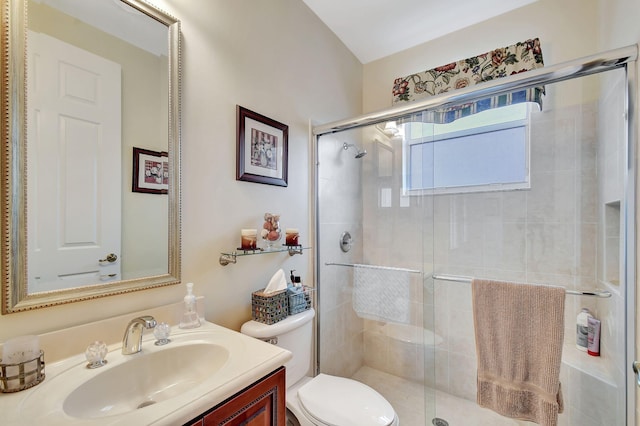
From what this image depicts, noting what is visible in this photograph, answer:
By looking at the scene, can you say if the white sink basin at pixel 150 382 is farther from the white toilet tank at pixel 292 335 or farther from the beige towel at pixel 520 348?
the beige towel at pixel 520 348

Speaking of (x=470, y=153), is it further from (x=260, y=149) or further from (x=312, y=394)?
(x=312, y=394)

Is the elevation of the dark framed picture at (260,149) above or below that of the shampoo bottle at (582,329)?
above

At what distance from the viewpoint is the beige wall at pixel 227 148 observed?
1.13m

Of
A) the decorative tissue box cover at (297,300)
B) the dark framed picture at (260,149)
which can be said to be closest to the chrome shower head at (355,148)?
the dark framed picture at (260,149)

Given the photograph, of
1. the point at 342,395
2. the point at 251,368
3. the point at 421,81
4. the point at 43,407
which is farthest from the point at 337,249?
the point at 43,407

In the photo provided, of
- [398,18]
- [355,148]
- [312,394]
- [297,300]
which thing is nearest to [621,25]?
[398,18]

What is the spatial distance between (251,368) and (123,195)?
73 cm

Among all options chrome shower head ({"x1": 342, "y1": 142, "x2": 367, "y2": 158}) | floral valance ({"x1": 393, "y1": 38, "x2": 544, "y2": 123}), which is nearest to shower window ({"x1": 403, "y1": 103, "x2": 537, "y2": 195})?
floral valance ({"x1": 393, "y1": 38, "x2": 544, "y2": 123})

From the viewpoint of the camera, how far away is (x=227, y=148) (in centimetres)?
133

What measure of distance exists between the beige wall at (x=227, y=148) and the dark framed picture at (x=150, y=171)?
0.08 metres

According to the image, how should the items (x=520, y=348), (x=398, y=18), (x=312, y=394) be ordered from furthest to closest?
(x=398, y=18), (x=312, y=394), (x=520, y=348)

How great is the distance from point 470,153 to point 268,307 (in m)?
1.60

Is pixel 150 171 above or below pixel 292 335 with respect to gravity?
above

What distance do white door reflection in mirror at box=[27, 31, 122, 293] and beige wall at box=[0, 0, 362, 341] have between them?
145 mm
